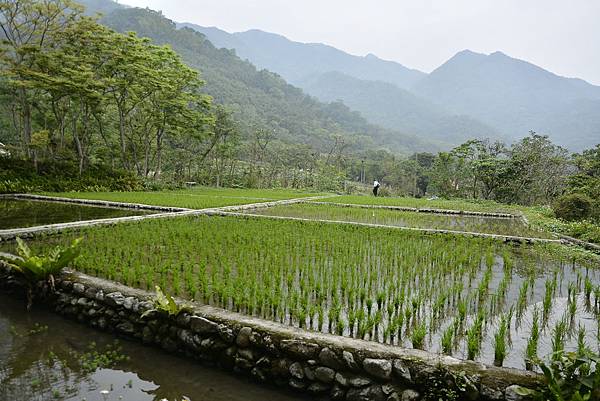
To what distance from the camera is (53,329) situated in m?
5.00

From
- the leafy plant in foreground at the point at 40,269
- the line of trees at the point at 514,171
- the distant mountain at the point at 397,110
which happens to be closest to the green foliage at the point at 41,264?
the leafy plant in foreground at the point at 40,269

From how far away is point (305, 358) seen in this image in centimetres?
380

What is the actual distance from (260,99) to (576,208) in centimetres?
6584

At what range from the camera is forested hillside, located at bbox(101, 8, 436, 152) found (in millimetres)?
66000

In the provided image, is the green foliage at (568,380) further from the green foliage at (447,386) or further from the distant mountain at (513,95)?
the distant mountain at (513,95)

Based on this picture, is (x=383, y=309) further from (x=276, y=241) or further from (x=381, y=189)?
(x=381, y=189)

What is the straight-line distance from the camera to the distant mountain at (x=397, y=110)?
10806 centimetres

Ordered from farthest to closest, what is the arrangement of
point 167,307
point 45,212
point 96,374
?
1. point 45,212
2. point 167,307
3. point 96,374

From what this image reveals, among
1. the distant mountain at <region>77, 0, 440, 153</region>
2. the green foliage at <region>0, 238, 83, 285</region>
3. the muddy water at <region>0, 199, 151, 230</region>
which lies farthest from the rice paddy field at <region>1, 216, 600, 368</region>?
the distant mountain at <region>77, 0, 440, 153</region>

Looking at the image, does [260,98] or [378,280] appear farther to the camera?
[260,98]

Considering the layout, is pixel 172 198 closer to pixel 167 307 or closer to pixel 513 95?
pixel 167 307

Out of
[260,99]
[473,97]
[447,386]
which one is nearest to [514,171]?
[447,386]

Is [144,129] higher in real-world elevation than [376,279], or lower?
higher

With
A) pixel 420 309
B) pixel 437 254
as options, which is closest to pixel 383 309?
pixel 420 309
